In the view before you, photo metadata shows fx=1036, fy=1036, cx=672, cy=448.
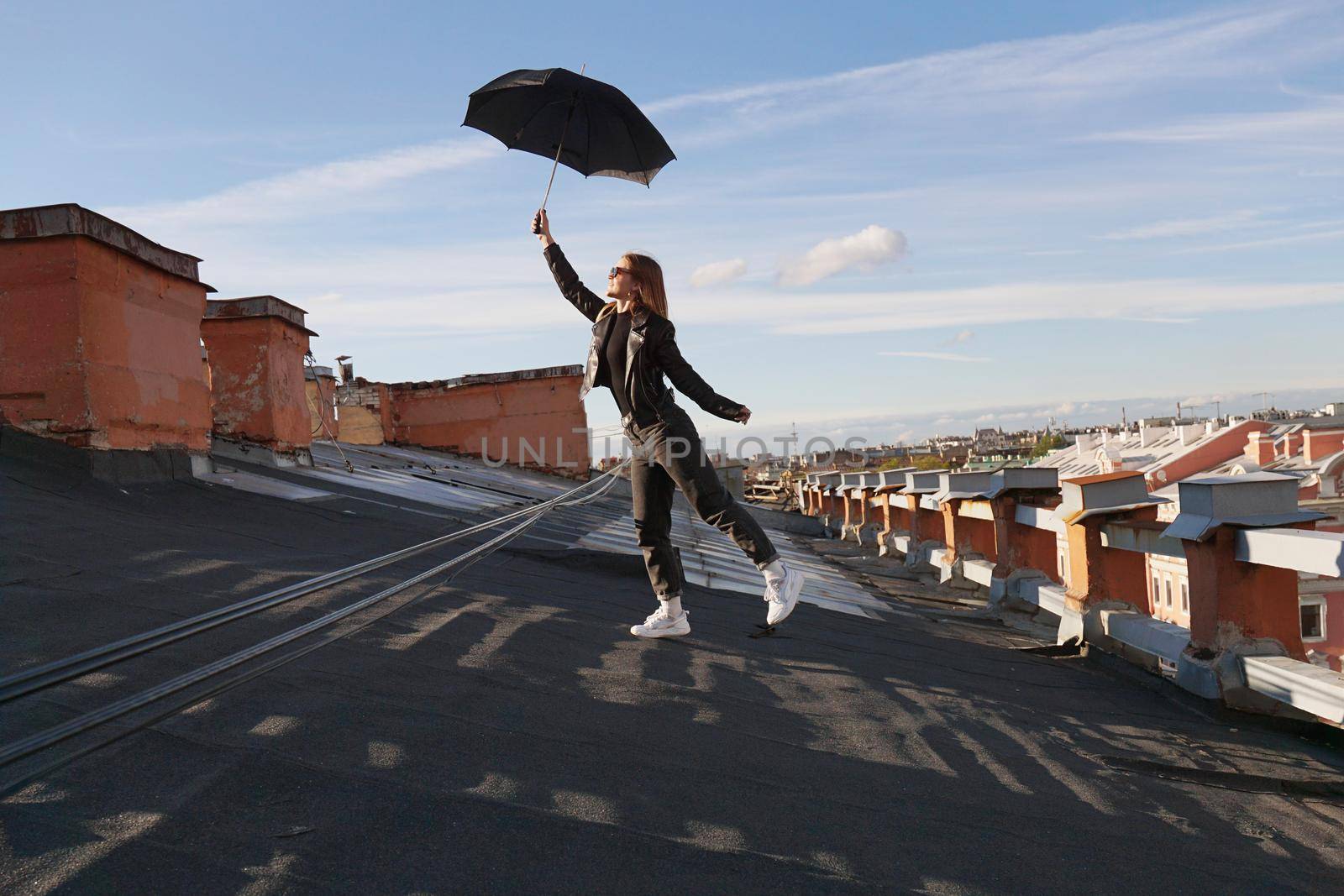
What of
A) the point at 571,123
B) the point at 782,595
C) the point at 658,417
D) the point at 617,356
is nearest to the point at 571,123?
the point at 571,123

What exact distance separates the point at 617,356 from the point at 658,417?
294 millimetres

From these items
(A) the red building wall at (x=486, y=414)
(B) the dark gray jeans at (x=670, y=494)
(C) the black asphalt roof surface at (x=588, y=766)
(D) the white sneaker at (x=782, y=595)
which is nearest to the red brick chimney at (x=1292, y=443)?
(A) the red building wall at (x=486, y=414)

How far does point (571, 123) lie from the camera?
526 cm

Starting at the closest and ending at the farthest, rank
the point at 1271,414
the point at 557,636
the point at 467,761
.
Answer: the point at 467,761
the point at 557,636
the point at 1271,414

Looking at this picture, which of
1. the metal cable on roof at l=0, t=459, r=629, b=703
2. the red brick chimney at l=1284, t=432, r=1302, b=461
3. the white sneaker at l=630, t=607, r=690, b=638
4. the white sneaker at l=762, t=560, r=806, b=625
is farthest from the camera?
the red brick chimney at l=1284, t=432, r=1302, b=461

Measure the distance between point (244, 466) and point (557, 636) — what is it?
16.6 ft

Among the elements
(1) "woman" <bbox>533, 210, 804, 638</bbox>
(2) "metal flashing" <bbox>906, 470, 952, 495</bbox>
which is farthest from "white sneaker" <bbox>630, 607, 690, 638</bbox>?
(2) "metal flashing" <bbox>906, 470, 952, 495</bbox>

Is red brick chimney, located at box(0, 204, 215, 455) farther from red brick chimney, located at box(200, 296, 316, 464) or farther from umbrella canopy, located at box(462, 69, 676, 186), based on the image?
red brick chimney, located at box(200, 296, 316, 464)

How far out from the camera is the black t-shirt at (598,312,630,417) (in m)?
4.16

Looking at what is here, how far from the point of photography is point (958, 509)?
7289 mm

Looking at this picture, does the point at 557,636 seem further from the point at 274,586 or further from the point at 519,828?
the point at 519,828

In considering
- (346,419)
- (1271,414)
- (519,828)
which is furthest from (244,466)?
(1271,414)

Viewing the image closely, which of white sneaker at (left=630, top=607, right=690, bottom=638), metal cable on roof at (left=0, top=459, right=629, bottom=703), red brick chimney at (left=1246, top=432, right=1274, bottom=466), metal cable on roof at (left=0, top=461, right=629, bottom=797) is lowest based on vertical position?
red brick chimney at (left=1246, top=432, right=1274, bottom=466)

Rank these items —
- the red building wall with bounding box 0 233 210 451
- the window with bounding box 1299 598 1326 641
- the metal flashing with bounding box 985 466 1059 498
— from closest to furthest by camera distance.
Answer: the red building wall with bounding box 0 233 210 451
the metal flashing with bounding box 985 466 1059 498
the window with bounding box 1299 598 1326 641
